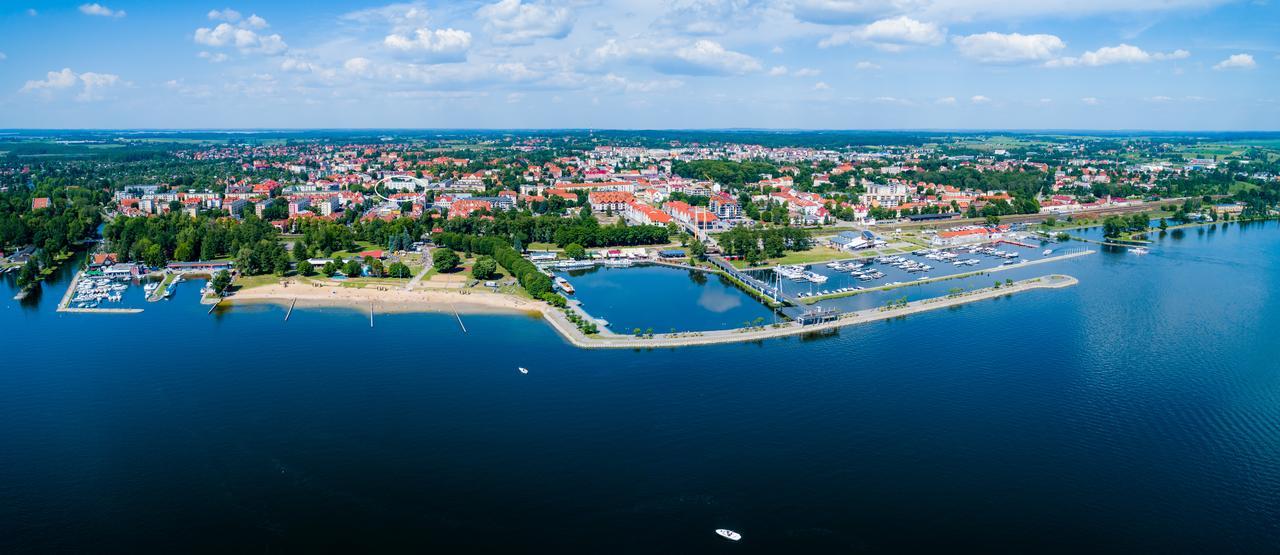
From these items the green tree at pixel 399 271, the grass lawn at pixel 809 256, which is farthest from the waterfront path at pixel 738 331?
the grass lawn at pixel 809 256

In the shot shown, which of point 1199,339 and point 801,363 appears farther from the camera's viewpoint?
point 1199,339

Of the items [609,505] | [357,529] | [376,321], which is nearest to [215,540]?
[357,529]

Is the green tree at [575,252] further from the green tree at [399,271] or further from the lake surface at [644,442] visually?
the lake surface at [644,442]

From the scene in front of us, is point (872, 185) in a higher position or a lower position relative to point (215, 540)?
higher

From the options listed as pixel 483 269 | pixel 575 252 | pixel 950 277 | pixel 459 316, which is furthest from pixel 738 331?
pixel 575 252

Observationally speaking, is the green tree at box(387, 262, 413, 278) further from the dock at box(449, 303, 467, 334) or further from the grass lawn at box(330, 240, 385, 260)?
the grass lawn at box(330, 240, 385, 260)

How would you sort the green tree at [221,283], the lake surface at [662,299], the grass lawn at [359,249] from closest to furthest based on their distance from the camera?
the lake surface at [662,299] → the green tree at [221,283] → the grass lawn at [359,249]

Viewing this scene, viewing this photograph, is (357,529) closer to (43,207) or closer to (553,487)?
(553,487)
